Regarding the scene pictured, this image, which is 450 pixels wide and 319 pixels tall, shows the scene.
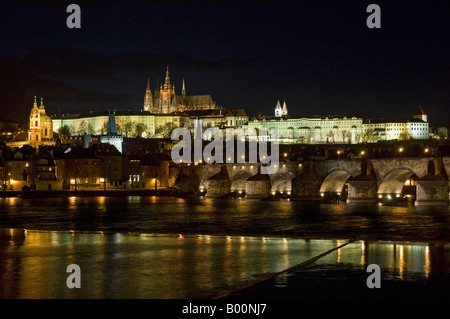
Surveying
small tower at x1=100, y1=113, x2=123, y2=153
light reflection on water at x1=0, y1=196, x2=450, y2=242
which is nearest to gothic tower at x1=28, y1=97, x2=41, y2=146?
small tower at x1=100, y1=113, x2=123, y2=153

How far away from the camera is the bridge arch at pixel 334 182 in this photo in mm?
62438

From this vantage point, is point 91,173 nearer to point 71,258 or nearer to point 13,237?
point 13,237

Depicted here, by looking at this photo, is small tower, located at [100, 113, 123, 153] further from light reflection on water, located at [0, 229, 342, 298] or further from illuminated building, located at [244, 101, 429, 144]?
light reflection on water, located at [0, 229, 342, 298]


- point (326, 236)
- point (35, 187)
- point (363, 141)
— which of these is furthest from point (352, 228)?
point (363, 141)

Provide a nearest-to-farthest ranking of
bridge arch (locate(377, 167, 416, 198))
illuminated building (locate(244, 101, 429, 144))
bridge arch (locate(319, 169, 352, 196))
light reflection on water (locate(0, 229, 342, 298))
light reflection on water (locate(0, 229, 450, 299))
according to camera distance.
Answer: light reflection on water (locate(0, 229, 342, 298)) → light reflection on water (locate(0, 229, 450, 299)) → bridge arch (locate(377, 167, 416, 198)) → bridge arch (locate(319, 169, 352, 196)) → illuminated building (locate(244, 101, 429, 144))

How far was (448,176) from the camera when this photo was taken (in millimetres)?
49344

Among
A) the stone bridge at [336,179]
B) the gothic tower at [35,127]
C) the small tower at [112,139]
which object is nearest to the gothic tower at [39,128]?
the gothic tower at [35,127]

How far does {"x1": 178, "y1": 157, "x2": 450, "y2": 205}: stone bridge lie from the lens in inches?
1944

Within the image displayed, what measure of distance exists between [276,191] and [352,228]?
3669 cm

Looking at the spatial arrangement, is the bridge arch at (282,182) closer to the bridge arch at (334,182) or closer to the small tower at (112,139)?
the bridge arch at (334,182)

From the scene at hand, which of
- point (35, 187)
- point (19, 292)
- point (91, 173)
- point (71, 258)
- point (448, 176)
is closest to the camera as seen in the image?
point (19, 292)

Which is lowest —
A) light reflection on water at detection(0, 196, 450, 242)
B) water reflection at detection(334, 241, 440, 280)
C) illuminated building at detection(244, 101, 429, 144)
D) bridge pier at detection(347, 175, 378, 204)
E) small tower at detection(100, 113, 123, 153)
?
water reflection at detection(334, 241, 440, 280)

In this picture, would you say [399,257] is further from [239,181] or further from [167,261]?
→ [239,181]
